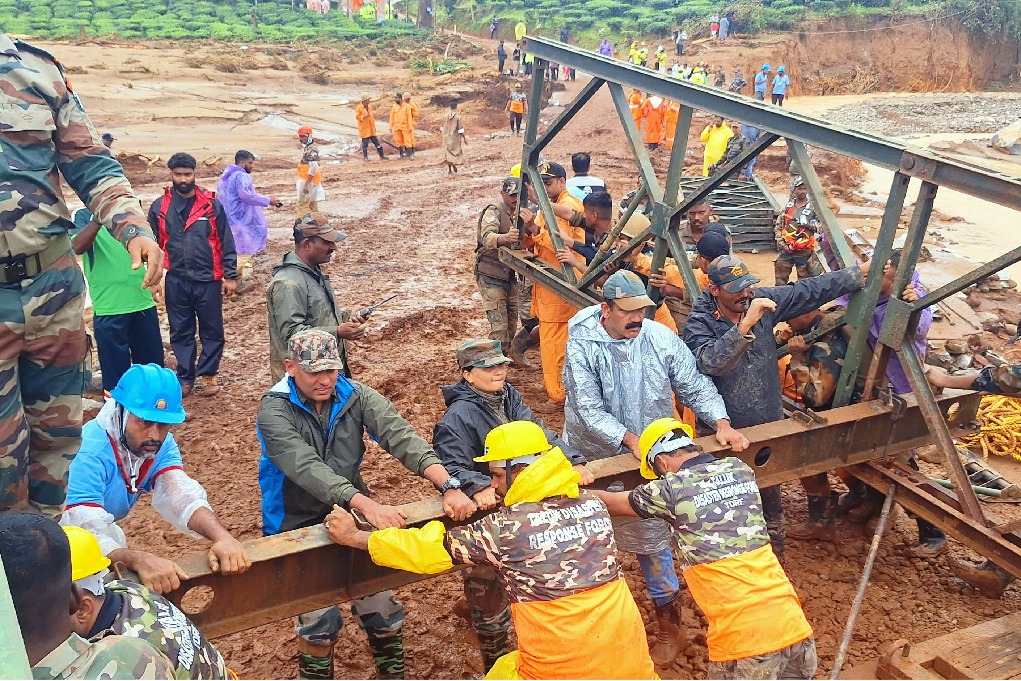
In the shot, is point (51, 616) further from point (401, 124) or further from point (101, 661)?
point (401, 124)

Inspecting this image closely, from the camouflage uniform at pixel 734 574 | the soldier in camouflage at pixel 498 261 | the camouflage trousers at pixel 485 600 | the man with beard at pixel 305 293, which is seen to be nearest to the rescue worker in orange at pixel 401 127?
the soldier in camouflage at pixel 498 261

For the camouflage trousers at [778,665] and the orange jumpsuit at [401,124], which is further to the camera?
the orange jumpsuit at [401,124]

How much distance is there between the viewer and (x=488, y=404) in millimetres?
4109

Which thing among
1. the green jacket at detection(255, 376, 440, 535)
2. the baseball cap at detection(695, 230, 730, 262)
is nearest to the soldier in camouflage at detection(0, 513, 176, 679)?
the green jacket at detection(255, 376, 440, 535)

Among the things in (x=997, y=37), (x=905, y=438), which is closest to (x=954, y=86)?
(x=997, y=37)

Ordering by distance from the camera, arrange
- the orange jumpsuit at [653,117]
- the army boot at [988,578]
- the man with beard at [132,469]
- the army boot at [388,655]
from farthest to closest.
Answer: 1. the orange jumpsuit at [653,117]
2. the army boot at [988,578]
3. the army boot at [388,655]
4. the man with beard at [132,469]

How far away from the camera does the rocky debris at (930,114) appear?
24625 millimetres

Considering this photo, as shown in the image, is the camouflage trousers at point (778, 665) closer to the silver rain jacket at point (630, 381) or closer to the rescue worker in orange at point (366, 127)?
the silver rain jacket at point (630, 381)

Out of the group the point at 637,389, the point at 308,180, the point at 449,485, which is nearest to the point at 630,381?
the point at 637,389

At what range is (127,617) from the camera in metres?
2.35

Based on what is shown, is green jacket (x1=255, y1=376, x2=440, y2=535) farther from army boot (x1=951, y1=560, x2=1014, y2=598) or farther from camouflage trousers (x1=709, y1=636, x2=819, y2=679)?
army boot (x1=951, y1=560, x2=1014, y2=598)

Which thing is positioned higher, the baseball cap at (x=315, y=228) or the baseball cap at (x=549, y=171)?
the baseball cap at (x=315, y=228)

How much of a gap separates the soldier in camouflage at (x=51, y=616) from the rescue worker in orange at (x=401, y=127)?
725 inches

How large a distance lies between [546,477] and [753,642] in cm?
101
